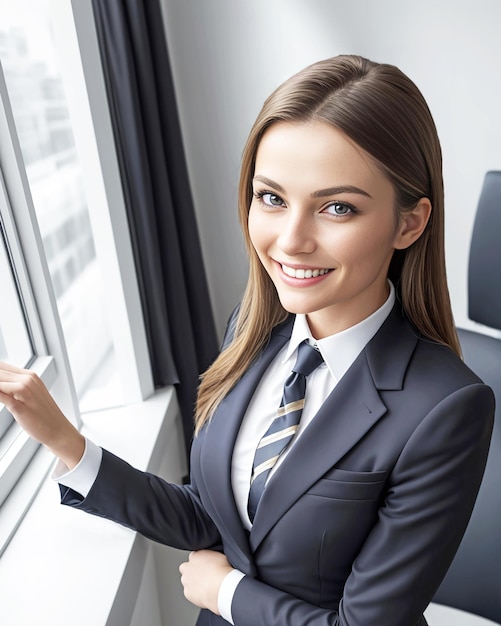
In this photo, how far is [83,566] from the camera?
1161mm

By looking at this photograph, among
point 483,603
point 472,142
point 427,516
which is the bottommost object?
point 483,603

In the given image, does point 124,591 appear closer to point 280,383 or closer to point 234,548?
point 234,548

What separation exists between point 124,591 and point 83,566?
8 centimetres

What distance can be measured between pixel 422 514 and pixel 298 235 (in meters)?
0.42

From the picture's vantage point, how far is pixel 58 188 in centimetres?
192

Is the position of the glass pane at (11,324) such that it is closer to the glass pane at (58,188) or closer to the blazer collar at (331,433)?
the glass pane at (58,188)

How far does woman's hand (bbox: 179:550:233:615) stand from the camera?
1120 mm

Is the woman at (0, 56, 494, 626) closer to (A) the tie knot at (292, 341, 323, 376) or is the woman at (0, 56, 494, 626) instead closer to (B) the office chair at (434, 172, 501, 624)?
(A) the tie knot at (292, 341, 323, 376)

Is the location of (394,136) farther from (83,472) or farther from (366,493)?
(83,472)

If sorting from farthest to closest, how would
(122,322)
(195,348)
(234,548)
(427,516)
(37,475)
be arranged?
(195,348), (122,322), (37,475), (234,548), (427,516)

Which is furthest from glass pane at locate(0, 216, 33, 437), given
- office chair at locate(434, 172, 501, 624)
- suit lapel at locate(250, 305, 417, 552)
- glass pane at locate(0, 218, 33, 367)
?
office chair at locate(434, 172, 501, 624)

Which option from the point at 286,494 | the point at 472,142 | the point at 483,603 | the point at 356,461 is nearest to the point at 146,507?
the point at 286,494

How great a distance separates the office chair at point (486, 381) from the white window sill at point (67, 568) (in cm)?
68

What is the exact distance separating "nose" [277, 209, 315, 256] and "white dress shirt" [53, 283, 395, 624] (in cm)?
19
